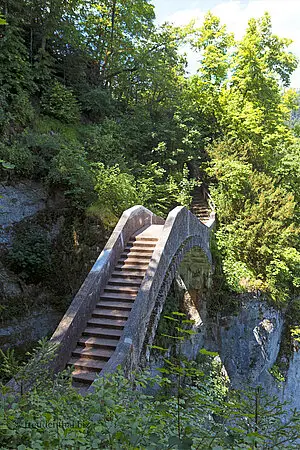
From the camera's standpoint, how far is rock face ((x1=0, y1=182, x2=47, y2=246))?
8.24 m

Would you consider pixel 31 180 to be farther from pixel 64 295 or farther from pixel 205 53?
pixel 205 53

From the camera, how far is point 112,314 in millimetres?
6383

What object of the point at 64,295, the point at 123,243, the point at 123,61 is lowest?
the point at 64,295

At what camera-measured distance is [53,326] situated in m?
7.73

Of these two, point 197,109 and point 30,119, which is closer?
point 30,119

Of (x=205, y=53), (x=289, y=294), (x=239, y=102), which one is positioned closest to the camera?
(x=289, y=294)

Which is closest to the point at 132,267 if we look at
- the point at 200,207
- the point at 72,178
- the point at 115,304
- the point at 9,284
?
the point at 115,304

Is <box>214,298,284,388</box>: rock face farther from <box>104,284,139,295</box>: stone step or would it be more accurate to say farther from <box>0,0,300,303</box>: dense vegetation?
<box>104,284,139,295</box>: stone step

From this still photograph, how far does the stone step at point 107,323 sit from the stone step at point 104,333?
73 mm

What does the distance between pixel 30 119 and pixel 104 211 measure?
397 centimetres

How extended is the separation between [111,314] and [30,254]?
2.83m

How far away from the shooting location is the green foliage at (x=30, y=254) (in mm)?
7863

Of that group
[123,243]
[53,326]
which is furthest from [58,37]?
[53,326]

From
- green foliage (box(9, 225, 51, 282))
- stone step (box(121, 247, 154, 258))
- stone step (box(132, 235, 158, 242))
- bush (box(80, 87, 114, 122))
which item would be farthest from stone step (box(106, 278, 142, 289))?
bush (box(80, 87, 114, 122))
